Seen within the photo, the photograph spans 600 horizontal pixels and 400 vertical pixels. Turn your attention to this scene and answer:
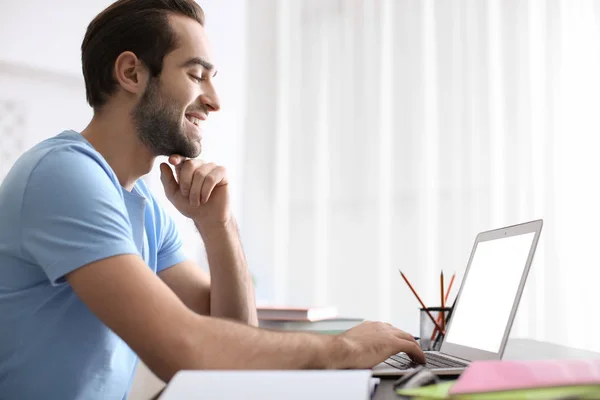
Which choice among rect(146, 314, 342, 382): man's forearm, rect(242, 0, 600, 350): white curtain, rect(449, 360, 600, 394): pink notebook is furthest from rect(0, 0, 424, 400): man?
rect(242, 0, 600, 350): white curtain

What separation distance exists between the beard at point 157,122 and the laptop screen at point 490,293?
0.67m

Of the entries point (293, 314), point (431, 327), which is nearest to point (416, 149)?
point (293, 314)

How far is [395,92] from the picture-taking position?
256cm

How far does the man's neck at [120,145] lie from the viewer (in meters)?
1.36

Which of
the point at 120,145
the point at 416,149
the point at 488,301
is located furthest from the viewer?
the point at 416,149

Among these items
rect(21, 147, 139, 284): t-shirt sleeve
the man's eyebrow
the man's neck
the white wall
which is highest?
the white wall

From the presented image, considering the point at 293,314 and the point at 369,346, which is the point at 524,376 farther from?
the point at 293,314

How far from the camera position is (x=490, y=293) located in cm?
123

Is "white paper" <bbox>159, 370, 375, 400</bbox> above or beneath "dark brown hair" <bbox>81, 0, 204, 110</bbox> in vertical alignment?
beneath

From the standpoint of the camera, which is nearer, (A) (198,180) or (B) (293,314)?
(A) (198,180)

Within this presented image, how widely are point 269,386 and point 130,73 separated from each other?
94 centimetres

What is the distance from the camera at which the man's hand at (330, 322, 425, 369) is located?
0.93 m

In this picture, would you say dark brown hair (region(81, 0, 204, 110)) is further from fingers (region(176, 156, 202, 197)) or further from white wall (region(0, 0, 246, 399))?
white wall (region(0, 0, 246, 399))

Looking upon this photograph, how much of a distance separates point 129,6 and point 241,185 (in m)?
1.72
